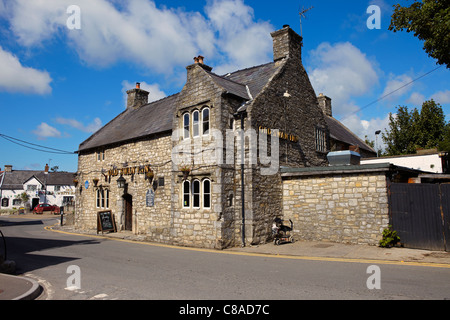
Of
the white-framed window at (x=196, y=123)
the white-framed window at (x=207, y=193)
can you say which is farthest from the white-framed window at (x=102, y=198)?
the white-framed window at (x=207, y=193)

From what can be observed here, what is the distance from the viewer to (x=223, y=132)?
1324 centimetres

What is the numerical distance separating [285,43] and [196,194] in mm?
9777

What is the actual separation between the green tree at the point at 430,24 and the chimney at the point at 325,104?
1899 cm

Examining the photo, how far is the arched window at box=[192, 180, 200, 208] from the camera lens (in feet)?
45.7

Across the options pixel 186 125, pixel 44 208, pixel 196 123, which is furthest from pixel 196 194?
pixel 44 208

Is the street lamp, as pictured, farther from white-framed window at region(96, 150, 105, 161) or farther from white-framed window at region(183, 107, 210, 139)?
white-framed window at region(183, 107, 210, 139)

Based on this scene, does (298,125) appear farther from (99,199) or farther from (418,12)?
(99,199)

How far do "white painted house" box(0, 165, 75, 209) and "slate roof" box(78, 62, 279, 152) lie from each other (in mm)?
36081

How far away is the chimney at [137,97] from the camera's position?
83.6ft

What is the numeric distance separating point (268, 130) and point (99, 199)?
13278mm

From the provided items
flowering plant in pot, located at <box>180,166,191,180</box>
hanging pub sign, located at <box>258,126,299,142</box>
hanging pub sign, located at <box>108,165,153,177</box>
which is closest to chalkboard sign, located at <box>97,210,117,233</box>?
hanging pub sign, located at <box>108,165,153,177</box>

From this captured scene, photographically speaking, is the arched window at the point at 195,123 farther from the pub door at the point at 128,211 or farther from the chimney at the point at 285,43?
the pub door at the point at 128,211

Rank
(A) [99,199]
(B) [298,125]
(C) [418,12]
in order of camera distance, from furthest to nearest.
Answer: (A) [99,199] → (B) [298,125] → (C) [418,12]
